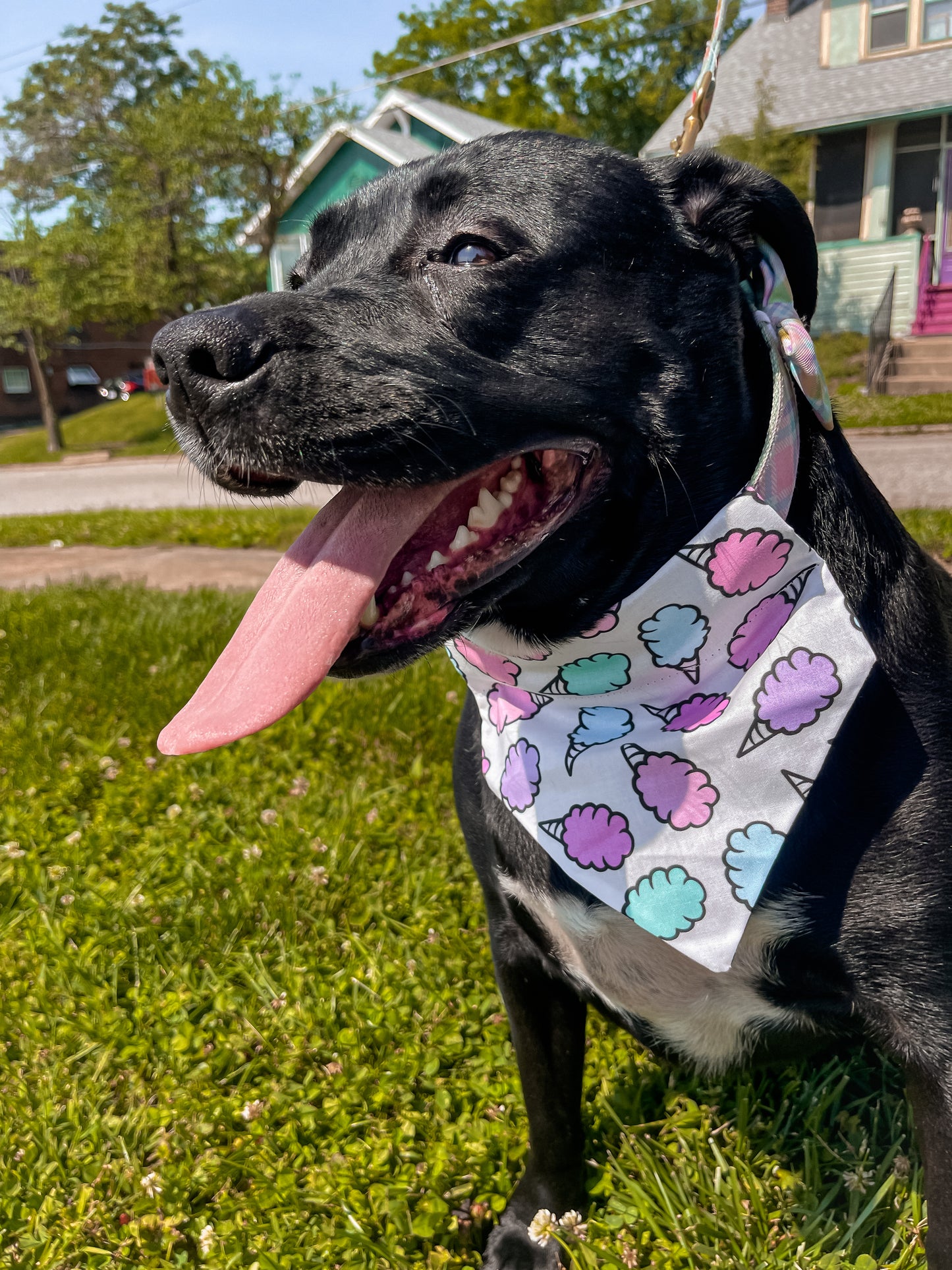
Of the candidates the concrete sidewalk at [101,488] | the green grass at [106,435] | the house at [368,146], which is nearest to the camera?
the concrete sidewalk at [101,488]

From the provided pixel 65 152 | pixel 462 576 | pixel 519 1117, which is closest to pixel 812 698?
pixel 462 576

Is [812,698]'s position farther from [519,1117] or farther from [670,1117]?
[519,1117]

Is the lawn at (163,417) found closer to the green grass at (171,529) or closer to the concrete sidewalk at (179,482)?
the concrete sidewalk at (179,482)

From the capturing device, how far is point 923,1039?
4.60 feet

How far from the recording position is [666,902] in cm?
159

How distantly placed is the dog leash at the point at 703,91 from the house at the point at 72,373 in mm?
39548

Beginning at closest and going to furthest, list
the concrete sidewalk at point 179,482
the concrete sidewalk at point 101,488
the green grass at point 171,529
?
the concrete sidewalk at point 179,482, the green grass at point 171,529, the concrete sidewalk at point 101,488

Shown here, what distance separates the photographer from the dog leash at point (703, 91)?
2.10m

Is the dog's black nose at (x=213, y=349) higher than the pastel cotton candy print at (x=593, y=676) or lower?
higher

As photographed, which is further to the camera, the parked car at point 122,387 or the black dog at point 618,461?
the parked car at point 122,387

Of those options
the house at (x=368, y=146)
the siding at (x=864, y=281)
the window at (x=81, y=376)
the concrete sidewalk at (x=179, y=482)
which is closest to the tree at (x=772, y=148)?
the siding at (x=864, y=281)

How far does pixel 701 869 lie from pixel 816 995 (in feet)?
0.85

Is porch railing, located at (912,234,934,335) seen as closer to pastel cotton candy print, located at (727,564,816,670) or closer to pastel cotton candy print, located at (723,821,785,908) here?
pastel cotton candy print, located at (727,564,816,670)

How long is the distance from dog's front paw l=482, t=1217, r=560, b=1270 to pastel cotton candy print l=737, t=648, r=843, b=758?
1066 mm
